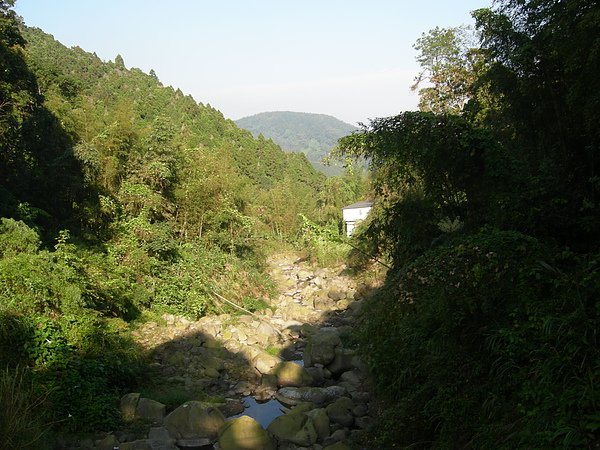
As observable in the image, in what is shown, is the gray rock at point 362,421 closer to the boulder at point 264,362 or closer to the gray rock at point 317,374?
the gray rock at point 317,374

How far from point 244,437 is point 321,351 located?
3.94m

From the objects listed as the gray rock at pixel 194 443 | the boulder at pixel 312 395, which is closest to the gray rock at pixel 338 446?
the gray rock at pixel 194 443

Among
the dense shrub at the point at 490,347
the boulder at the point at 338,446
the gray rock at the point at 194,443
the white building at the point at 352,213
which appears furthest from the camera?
the white building at the point at 352,213

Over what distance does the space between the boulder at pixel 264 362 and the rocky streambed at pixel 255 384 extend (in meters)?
0.02

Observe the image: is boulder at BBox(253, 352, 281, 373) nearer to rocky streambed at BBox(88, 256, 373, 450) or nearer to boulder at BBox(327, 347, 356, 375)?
rocky streambed at BBox(88, 256, 373, 450)

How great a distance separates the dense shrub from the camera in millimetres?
3566

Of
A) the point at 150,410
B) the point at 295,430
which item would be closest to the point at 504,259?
the point at 295,430

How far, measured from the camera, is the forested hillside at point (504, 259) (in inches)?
151

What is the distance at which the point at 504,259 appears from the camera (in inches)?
187

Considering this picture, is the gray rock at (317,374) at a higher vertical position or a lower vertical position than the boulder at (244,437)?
lower

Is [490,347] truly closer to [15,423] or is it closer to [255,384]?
[15,423]

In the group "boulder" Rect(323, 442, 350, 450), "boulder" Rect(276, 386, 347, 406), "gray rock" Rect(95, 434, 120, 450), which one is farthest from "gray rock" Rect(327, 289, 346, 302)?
"gray rock" Rect(95, 434, 120, 450)

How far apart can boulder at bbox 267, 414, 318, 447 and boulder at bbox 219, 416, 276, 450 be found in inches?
10.1

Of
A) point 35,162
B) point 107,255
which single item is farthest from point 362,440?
point 35,162
